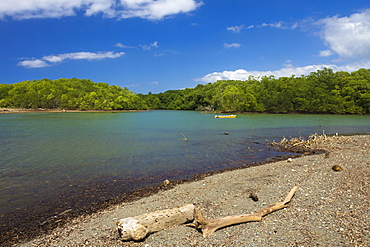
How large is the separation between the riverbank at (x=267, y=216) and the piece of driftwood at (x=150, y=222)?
0.56ft

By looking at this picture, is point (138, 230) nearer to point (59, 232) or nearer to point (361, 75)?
point (59, 232)

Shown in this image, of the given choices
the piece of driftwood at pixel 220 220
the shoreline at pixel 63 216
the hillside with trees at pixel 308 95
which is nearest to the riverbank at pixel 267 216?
the piece of driftwood at pixel 220 220

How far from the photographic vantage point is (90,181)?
13641 mm

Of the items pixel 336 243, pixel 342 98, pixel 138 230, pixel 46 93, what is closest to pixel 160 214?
pixel 138 230

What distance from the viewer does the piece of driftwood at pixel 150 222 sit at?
6234 mm

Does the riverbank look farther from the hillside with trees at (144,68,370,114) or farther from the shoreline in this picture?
the hillside with trees at (144,68,370,114)

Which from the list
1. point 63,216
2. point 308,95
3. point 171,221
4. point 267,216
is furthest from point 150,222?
point 308,95

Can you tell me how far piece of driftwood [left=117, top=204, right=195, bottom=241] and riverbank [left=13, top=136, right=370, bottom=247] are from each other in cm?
17

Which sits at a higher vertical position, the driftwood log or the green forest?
the green forest

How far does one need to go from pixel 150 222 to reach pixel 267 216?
3505 mm

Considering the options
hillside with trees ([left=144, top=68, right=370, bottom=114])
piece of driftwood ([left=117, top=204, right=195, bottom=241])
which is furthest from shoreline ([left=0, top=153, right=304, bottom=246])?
hillside with trees ([left=144, top=68, right=370, bottom=114])

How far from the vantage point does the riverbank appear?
6.16 metres

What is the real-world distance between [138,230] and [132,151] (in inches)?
692

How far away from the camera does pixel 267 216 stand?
7391 millimetres
